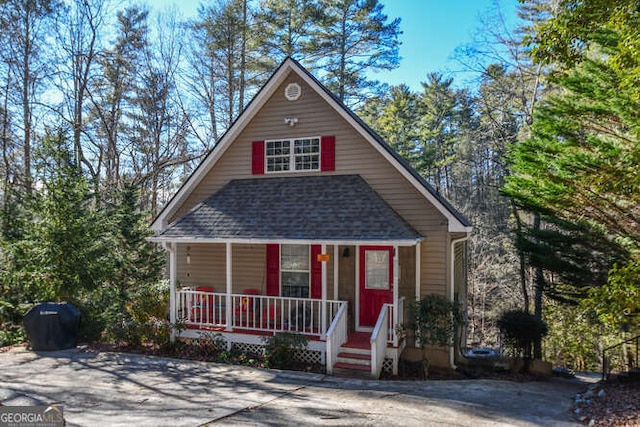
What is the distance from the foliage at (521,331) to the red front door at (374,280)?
3.76 metres

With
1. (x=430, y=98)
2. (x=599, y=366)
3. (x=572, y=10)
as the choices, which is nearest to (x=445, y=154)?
(x=430, y=98)

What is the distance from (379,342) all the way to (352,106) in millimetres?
20372

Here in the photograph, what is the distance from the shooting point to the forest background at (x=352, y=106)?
35.3 feet

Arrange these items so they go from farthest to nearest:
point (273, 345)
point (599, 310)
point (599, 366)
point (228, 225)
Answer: point (599, 366)
point (228, 225)
point (273, 345)
point (599, 310)

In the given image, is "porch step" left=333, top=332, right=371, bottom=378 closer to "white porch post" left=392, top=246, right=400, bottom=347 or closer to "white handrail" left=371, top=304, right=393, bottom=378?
"white handrail" left=371, top=304, right=393, bottom=378

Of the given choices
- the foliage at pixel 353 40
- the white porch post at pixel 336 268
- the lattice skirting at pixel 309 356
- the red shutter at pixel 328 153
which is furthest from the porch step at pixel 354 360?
the foliage at pixel 353 40

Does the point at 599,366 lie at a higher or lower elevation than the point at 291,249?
lower

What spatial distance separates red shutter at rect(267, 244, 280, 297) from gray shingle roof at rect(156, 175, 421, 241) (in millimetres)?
1432

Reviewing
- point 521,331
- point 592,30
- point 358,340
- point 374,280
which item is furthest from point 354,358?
→ point 592,30

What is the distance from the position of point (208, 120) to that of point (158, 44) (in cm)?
474

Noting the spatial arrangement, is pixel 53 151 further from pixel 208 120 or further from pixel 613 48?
pixel 613 48

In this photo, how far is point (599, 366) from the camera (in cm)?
1827

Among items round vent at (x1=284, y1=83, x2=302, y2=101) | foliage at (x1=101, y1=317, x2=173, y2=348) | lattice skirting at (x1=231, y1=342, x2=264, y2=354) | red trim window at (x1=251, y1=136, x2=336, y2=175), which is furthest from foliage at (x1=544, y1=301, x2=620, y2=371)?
foliage at (x1=101, y1=317, x2=173, y2=348)

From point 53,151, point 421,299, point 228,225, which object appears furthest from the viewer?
point 53,151
